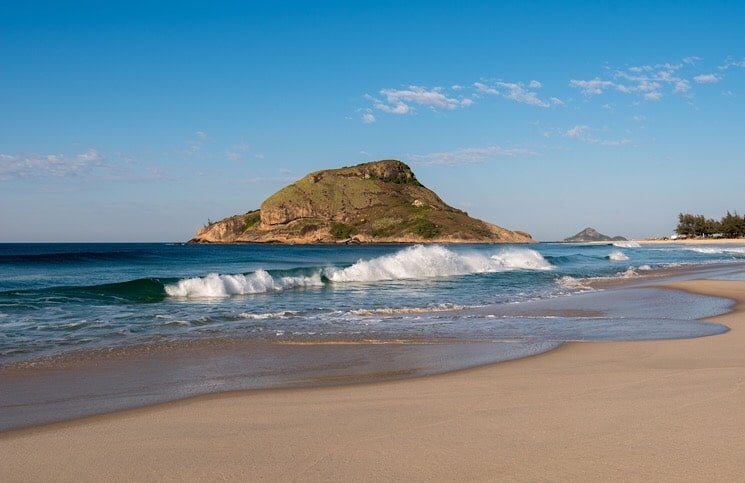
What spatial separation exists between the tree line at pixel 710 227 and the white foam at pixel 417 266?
117 metres

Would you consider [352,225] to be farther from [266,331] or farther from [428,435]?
[428,435]

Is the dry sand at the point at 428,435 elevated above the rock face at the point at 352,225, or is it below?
below

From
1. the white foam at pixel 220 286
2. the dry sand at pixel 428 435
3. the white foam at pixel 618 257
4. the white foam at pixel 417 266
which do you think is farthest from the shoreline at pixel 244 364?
the white foam at pixel 618 257

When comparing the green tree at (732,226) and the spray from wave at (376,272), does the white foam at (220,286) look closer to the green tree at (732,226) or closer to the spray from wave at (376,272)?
the spray from wave at (376,272)

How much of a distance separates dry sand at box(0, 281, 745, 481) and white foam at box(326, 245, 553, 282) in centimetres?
2296

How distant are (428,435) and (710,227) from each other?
159m

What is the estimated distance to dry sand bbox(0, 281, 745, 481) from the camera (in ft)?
12.5

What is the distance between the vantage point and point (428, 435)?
4.52 metres

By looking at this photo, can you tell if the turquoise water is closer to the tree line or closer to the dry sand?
the dry sand

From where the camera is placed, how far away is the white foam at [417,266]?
30.4 meters

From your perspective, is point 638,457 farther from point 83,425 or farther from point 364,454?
point 83,425

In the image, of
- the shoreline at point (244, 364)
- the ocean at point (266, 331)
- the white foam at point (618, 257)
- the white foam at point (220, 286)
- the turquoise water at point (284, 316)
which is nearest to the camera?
the shoreline at point (244, 364)

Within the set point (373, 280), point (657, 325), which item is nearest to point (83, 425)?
point (657, 325)

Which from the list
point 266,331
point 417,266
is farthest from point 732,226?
point 266,331
